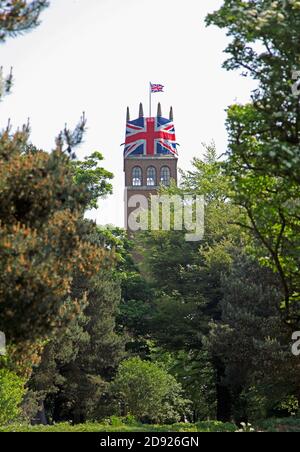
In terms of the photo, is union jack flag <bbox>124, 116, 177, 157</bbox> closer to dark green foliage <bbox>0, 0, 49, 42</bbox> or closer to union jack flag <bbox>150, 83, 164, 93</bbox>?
union jack flag <bbox>150, 83, 164, 93</bbox>

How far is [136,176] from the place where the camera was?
271ft

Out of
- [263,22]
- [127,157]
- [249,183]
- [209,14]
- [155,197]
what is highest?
[127,157]

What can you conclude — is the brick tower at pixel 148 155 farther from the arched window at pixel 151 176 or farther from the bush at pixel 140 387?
the bush at pixel 140 387

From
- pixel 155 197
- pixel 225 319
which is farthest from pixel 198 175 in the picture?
pixel 225 319

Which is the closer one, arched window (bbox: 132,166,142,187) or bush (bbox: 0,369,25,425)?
bush (bbox: 0,369,25,425)

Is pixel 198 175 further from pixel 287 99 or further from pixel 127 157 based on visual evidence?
pixel 127 157

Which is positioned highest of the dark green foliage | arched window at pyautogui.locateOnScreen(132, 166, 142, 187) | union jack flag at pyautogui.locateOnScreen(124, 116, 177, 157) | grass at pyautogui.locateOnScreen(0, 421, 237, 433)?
union jack flag at pyautogui.locateOnScreen(124, 116, 177, 157)

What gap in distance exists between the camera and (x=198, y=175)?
4578 centimetres

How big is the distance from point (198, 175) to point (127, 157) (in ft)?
125

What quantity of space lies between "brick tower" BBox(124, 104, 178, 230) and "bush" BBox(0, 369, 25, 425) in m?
55.0

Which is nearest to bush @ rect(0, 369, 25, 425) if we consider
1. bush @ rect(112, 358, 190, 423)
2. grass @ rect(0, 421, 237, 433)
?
grass @ rect(0, 421, 237, 433)

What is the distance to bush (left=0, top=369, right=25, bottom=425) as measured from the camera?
24781 millimetres

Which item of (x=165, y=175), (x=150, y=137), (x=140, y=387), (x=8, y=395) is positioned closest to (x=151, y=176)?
(x=165, y=175)

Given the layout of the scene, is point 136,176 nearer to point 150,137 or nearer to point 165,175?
point 165,175
